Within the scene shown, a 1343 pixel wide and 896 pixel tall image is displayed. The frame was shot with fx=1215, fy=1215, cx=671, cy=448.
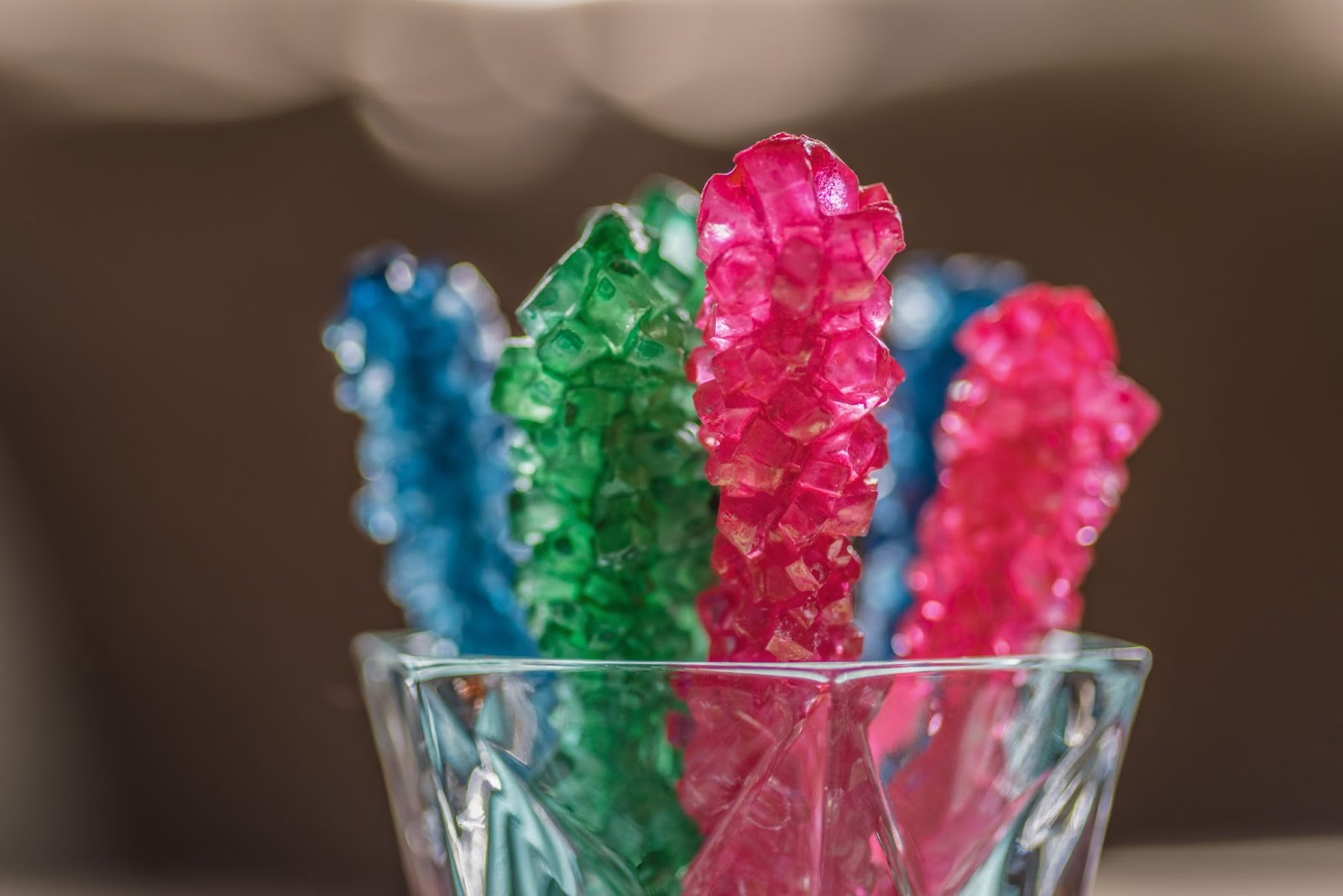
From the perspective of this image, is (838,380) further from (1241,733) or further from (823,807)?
(1241,733)

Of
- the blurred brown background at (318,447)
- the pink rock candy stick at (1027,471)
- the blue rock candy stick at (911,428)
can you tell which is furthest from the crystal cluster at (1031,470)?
the blurred brown background at (318,447)

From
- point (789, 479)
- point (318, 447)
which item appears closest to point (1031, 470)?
point (789, 479)

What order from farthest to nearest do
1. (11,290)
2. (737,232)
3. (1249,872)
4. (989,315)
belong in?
(11,290) < (1249,872) < (989,315) < (737,232)

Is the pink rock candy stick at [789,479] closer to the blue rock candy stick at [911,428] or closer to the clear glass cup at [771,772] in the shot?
the clear glass cup at [771,772]

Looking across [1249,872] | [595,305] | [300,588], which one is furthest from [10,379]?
[1249,872]

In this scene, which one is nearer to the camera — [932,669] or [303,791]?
[932,669]

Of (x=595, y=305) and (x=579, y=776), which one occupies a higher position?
(x=595, y=305)

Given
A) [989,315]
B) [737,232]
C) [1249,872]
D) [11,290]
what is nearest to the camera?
[737,232]

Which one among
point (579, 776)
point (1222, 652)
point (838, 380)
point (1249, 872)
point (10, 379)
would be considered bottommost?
point (1249, 872)

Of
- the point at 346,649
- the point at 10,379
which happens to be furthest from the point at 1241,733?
the point at 10,379
